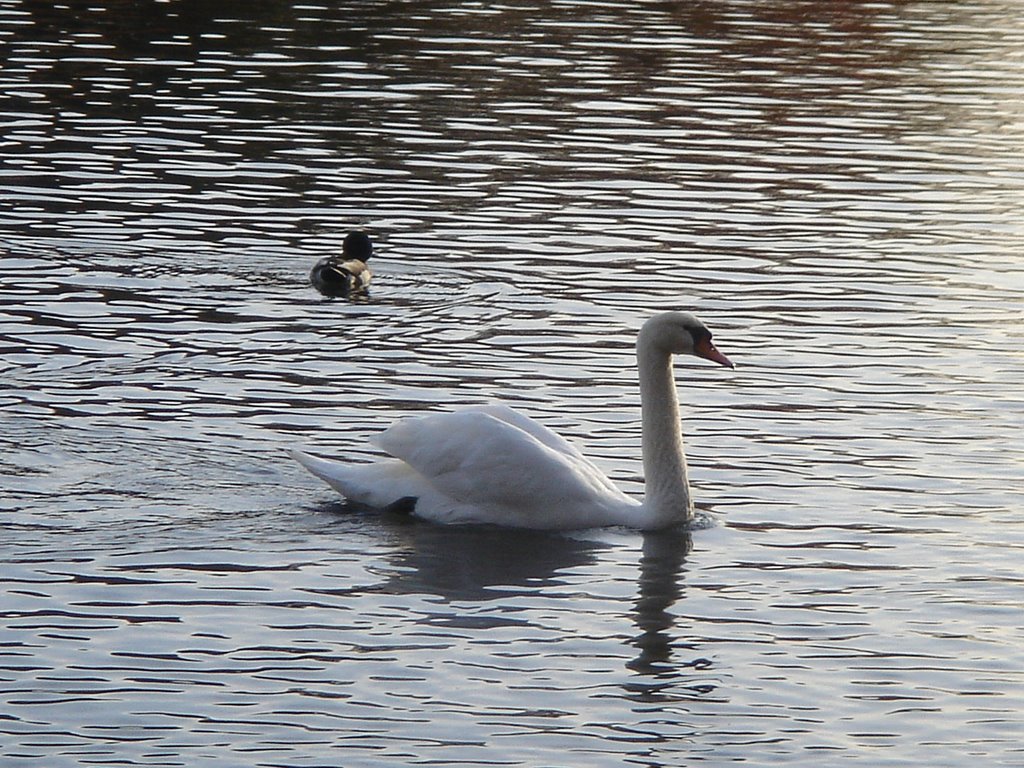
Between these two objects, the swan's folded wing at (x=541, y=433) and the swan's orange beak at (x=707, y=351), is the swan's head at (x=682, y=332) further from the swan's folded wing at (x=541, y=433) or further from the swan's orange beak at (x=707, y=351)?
the swan's folded wing at (x=541, y=433)

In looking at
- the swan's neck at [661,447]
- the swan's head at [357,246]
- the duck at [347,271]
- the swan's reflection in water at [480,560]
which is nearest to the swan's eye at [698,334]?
the swan's neck at [661,447]

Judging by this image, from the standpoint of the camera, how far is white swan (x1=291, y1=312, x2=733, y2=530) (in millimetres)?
11555

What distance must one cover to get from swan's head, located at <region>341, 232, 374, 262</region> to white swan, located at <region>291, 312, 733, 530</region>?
19.9 feet

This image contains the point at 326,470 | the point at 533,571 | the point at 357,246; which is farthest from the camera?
the point at 357,246

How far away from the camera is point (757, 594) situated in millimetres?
10633

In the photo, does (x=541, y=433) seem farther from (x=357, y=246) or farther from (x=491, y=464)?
(x=357, y=246)

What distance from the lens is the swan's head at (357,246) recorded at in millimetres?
17781

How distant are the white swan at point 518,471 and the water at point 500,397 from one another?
6.8 inches

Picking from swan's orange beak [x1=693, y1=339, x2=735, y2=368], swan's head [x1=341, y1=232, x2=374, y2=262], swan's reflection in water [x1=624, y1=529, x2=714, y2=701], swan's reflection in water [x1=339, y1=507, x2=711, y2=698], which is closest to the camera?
swan's reflection in water [x1=624, y1=529, x2=714, y2=701]

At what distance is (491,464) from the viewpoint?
11.6 meters

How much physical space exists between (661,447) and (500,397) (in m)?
2.57

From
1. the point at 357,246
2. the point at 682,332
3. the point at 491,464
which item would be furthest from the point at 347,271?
the point at 491,464

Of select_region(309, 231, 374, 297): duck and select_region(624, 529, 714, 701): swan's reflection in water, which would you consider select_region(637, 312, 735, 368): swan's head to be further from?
select_region(309, 231, 374, 297): duck

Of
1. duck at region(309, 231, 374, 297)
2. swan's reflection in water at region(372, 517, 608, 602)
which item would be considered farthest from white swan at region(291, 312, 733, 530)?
duck at region(309, 231, 374, 297)
